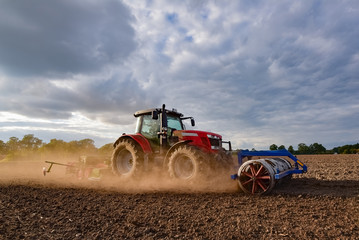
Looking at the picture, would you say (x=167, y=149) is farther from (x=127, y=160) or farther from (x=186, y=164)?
(x=127, y=160)

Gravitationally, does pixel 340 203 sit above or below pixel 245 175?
below

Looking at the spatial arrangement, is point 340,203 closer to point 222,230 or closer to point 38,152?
point 222,230

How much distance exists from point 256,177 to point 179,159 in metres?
2.25

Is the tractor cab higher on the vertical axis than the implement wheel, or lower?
higher

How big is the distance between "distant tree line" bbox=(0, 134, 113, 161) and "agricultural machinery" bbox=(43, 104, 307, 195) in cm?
842

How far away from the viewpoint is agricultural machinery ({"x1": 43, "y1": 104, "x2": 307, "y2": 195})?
21.2 ft

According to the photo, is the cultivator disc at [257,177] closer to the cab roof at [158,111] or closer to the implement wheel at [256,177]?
the implement wheel at [256,177]

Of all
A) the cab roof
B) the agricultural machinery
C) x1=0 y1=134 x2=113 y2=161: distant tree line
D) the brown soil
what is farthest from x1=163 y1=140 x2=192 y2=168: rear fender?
x1=0 y1=134 x2=113 y2=161: distant tree line

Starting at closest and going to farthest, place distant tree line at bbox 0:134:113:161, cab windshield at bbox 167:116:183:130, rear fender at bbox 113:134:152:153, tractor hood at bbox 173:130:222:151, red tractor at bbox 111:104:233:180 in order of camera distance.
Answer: red tractor at bbox 111:104:233:180 → tractor hood at bbox 173:130:222:151 → rear fender at bbox 113:134:152:153 → cab windshield at bbox 167:116:183:130 → distant tree line at bbox 0:134:113:161

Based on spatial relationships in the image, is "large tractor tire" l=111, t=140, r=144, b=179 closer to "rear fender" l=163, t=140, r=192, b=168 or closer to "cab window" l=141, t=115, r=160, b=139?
"cab window" l=141, t=115, r=160, b=139

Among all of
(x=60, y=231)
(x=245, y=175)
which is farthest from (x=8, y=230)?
(x=245, y=175)

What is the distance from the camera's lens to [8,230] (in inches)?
157

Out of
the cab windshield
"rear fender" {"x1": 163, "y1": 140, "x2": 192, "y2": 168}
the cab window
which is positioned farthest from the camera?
the cab windshield

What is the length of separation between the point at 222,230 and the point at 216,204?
5.04 ft
